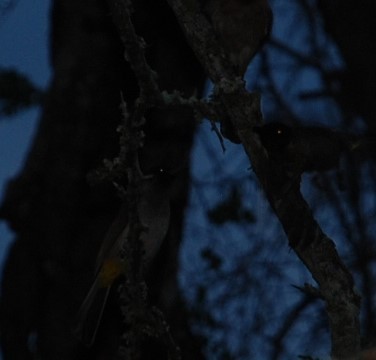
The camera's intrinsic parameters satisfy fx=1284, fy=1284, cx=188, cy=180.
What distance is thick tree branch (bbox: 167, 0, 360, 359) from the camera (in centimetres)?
279

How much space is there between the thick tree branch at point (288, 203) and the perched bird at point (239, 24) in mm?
1489

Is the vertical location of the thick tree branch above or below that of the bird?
below

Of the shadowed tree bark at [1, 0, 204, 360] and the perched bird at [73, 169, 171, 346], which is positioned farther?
the shadowed tree bark at [1, 0, 204, 360]

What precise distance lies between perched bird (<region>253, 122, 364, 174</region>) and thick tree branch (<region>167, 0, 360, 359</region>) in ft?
0.17

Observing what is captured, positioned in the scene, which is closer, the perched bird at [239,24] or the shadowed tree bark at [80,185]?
the perched bird at [239,24]

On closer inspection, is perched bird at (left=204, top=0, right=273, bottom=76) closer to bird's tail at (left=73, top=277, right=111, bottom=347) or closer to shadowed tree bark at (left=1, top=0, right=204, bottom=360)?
shadowed tree bark at (left=1, top=0, right=204, bottom=360)

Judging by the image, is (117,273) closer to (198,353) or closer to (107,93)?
(198,353)

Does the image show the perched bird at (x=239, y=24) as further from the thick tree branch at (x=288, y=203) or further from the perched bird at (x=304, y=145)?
the thick tree branch at (x=288, y=203)

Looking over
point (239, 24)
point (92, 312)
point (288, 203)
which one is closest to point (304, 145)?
point (288, 203)

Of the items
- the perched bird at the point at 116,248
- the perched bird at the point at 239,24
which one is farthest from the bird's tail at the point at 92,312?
the perched bird at the point at 239,24

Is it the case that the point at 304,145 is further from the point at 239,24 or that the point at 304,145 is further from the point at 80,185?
the point at 80,185

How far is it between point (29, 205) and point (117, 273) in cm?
88

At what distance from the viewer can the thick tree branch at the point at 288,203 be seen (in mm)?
2791

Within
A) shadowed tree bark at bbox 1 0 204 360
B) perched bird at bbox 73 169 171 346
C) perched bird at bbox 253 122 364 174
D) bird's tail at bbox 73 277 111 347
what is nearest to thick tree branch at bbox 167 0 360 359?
perched bird at bbox 253 122 364 174
